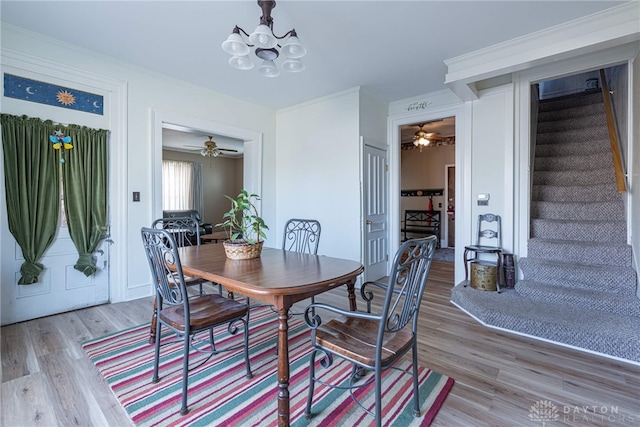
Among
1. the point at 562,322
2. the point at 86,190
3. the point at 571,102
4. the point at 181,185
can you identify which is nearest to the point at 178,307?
the point at 86,190

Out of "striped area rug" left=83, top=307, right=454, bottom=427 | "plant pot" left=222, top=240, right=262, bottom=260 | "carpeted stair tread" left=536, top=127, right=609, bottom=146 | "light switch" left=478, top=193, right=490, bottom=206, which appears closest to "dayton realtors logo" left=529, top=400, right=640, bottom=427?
"striped area rug" left=83, top=307, right=454, bottom=427

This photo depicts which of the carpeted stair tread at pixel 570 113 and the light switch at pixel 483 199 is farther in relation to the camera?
the carpeted stair tread at pixel 570 113

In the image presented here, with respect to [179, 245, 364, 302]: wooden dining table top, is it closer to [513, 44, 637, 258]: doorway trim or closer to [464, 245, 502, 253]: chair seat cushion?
[464, 245, 502, 253]: chair seat cushion

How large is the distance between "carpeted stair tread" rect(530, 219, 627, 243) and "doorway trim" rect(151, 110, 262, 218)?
3747mm

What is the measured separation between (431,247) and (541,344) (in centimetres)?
177

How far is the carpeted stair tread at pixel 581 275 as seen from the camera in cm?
268

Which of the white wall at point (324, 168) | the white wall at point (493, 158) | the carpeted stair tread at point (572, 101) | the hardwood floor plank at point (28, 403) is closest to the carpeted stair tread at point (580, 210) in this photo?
the white wall at point (493, 158)

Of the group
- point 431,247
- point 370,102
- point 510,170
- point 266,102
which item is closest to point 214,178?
point 266,102

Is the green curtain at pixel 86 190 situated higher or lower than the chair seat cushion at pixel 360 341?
higher

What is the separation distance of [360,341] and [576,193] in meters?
3.73

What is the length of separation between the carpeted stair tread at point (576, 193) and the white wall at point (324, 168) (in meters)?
2.35

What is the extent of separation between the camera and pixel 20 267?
8.80 ft

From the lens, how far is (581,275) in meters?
2.85

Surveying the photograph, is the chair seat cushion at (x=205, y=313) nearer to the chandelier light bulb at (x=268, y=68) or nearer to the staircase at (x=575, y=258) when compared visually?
the chandelier light bulb at (x=268, y=68)
